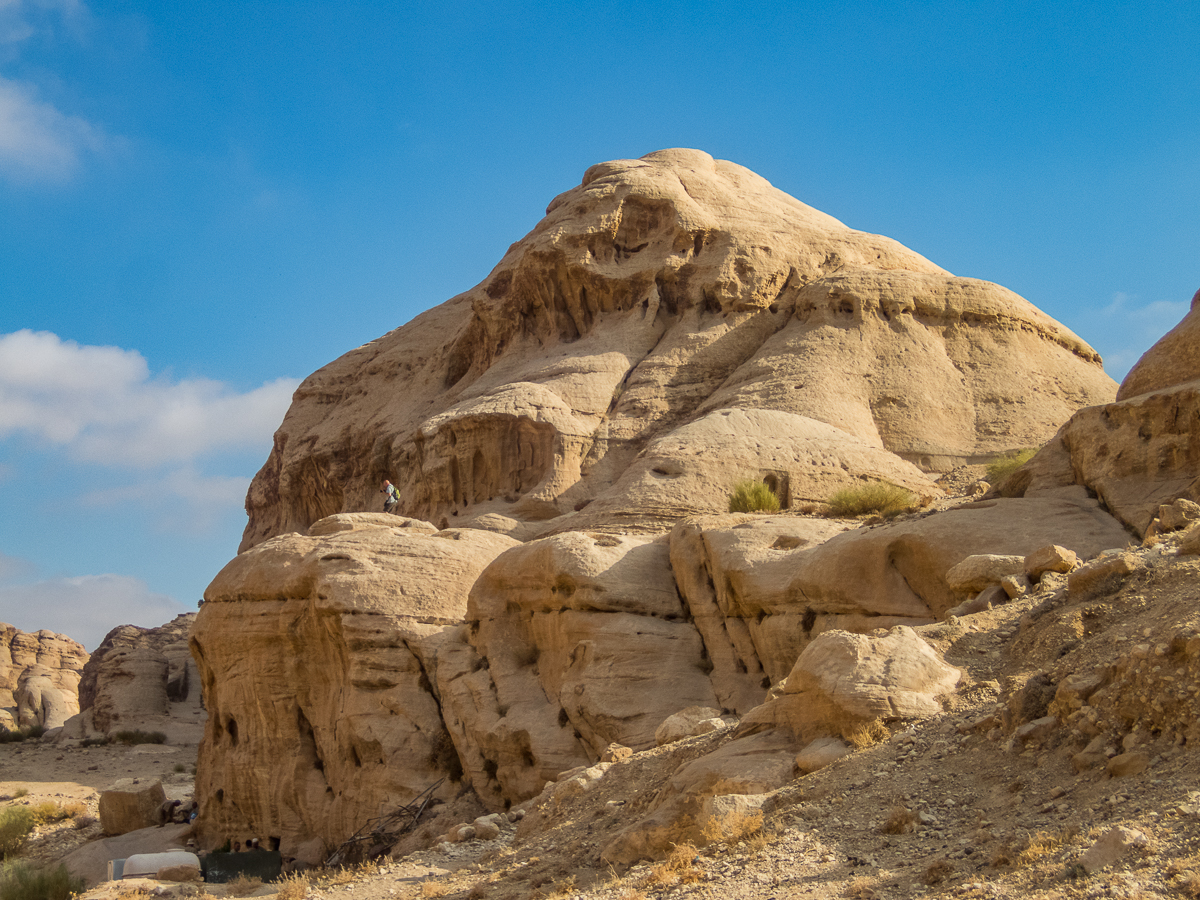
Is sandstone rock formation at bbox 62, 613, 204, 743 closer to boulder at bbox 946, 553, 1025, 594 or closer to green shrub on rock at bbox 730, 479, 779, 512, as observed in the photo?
green shrub on rock at bbox 730, 479, 779, 512

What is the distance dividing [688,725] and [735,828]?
Answer: 4141mm

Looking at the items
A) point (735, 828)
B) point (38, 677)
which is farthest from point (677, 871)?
point (38, 677)

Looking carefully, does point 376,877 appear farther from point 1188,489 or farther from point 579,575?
point 1188,489

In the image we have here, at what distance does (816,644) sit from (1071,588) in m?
2.11

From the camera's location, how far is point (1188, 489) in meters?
13.4

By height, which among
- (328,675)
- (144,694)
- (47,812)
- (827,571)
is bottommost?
(47,812)

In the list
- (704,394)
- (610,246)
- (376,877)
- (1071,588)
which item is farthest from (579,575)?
(610,246)

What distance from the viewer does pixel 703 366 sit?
29.4m

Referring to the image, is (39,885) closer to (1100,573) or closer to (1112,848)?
(1100,573)

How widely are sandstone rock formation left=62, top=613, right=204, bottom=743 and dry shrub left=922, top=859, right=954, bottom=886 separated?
31831mm

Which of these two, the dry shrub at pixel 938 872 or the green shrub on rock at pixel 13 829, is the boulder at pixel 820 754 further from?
the green shrub on rock at pixel 13 829

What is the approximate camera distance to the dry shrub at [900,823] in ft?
24.2

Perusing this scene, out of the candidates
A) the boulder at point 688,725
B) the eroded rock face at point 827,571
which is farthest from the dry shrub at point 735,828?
the eroded rock face at point 827,571

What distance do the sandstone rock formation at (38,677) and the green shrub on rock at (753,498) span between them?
3364 cm
